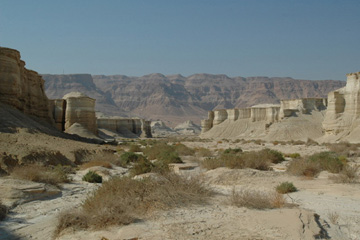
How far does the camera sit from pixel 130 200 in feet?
22.8

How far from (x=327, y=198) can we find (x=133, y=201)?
16.7ft

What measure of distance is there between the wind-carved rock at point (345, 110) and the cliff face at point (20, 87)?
3151cm

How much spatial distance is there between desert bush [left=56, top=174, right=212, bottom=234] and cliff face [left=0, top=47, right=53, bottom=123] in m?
20.2

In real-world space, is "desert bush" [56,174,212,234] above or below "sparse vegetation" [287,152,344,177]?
above

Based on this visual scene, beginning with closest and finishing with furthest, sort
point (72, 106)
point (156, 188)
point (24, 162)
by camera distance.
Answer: point (156, 188)
point (24, 162)
point (72, 106)

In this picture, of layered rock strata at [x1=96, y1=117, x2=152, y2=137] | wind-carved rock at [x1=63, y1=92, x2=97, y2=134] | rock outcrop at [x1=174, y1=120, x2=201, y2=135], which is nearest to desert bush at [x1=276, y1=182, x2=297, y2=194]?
wind-carved rock at [x1=63, y1=92, x2=97, y2=134]

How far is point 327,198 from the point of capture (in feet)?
29.1

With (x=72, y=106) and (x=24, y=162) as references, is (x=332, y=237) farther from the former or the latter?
(x=72, y=106)

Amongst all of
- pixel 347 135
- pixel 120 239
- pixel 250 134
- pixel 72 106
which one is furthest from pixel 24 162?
pixel 250 134

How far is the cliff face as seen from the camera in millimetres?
24688

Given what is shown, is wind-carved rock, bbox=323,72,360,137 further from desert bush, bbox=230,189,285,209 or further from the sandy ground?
desert bush, bbox=230,189,285,209

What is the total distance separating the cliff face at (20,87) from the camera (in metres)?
24.7

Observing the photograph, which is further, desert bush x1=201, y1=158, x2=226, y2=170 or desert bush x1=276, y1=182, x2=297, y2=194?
desert bush x1=201, y1=158, x2=226, y2=170

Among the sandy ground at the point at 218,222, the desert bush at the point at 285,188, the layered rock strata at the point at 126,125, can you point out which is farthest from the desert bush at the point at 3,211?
the layered rock strata at the point at 126,125
